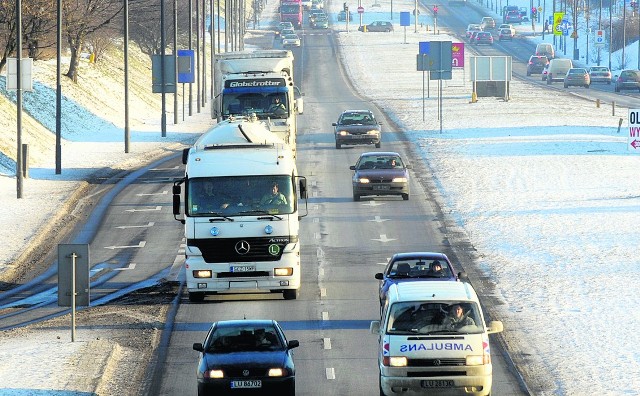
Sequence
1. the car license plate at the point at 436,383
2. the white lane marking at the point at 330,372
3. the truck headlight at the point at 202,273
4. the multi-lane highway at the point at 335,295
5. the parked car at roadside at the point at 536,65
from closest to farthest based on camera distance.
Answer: the car license plate at the point at 436,383
the white lane marking at the point at 330,372
the multi-lane highway at the point at 335,295
the truck headlight at the point at 202,273
the parked car at roadside at the point at 536,65

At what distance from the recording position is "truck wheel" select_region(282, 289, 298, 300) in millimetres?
30764

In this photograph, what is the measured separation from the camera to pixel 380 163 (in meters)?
47.5

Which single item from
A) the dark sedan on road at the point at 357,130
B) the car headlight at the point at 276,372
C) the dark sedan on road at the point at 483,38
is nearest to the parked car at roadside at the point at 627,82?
the dark sedan on road at the point at 483,38

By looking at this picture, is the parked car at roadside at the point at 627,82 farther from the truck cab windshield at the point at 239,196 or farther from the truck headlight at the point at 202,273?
the truck headlight at the point at 202,273

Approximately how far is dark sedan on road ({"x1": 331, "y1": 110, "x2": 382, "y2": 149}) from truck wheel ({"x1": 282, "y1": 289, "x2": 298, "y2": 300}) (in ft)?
106

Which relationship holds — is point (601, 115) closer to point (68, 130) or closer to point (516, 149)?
point (516, 149)

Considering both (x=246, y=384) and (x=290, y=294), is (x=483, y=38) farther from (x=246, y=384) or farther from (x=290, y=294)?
(x=246, y=384)

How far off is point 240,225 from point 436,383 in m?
9.66

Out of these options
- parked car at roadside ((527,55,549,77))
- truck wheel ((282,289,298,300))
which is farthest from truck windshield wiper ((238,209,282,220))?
parked car at roadside ((527,55,549,77))

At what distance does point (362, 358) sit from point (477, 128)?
49570mm

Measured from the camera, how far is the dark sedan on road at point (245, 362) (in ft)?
68.5

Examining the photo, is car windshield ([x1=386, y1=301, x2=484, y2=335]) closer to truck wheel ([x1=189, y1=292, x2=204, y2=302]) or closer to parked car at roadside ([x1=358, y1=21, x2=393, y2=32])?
truck wheel ([x1=189, y1=292, x2=204, y2=302])

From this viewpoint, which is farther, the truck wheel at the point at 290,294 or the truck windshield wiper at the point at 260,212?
the truck wheel at the point at 290,294

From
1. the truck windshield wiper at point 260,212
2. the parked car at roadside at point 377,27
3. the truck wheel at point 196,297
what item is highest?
the parked car at roadside at point 377,27
